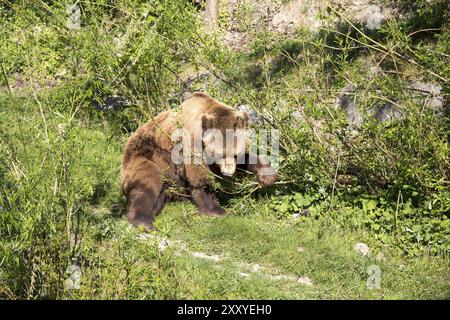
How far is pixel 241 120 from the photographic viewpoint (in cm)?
916

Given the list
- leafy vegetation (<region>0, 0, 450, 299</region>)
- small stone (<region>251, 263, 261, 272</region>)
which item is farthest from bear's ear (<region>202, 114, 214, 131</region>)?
small stone (<region>251, 263, 261, 272</region>)

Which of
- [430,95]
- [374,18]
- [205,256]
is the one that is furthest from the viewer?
[374,18]

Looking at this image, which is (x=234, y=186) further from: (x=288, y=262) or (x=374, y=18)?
(x=374, y=18)

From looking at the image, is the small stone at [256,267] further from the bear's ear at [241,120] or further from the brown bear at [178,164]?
the bear's ear at [241,120]

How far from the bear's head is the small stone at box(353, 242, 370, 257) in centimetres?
196

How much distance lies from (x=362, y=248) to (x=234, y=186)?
2246 millimetres

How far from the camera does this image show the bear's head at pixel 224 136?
9000 mm

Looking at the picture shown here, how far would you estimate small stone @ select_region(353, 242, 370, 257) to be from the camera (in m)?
7.88

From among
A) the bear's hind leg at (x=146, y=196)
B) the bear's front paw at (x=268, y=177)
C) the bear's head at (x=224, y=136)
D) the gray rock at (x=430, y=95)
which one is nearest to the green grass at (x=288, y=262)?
the bear's hind leg at (x=146, y=196)

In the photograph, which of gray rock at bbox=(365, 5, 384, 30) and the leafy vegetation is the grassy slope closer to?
the leafy vegetation

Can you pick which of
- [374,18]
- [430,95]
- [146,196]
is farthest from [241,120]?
[374,18]

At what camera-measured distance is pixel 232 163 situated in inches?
353
